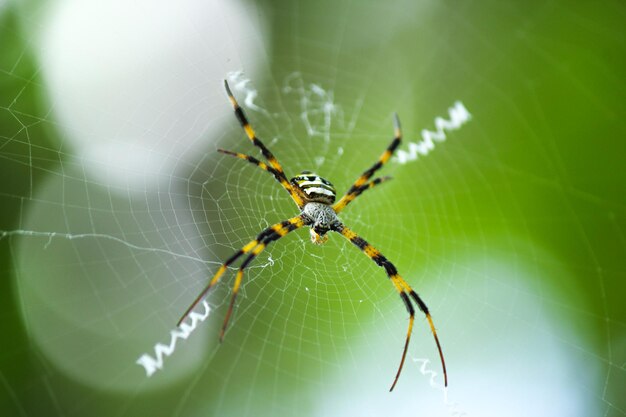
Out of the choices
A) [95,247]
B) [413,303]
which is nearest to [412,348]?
[413,303]

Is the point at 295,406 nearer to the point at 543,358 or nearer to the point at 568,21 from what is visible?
the point at 543,358

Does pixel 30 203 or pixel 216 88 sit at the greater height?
pixel 216 88

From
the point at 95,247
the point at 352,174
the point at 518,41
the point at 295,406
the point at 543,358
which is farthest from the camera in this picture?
the point at 352,174

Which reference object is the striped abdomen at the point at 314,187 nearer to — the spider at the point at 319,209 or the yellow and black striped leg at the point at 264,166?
the spider at the point at 319,209

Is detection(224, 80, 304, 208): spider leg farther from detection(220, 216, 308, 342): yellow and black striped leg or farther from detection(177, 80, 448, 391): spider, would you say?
detection(220, 216, 308, 342): yellow and black striped leg

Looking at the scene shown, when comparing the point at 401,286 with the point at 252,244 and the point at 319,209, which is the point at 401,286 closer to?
the point at 319,209

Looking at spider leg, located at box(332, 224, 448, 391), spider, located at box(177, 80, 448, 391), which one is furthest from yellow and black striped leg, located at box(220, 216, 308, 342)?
spider leg, located at box(332, 224, 448, 391)
